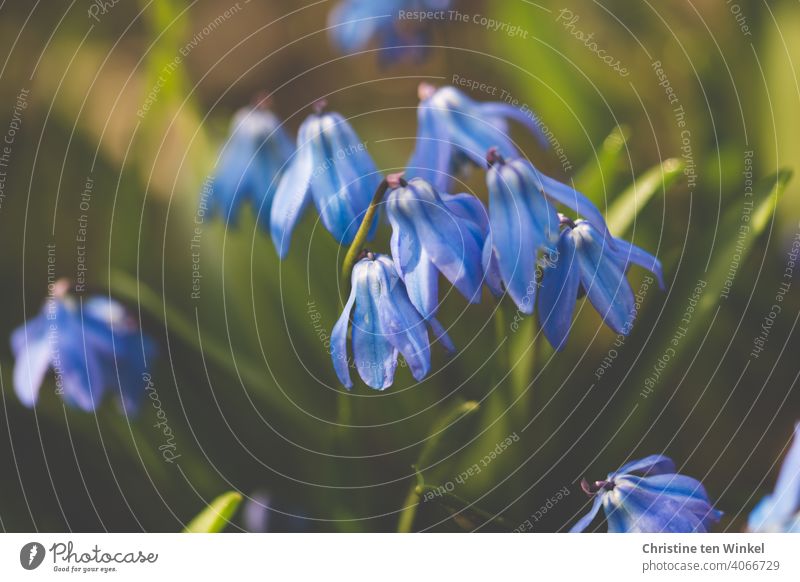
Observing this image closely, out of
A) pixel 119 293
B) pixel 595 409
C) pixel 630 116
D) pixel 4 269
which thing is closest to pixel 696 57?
pixel 630 116

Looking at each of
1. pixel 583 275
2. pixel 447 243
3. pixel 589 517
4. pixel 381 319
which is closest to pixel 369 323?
pixel 381 319

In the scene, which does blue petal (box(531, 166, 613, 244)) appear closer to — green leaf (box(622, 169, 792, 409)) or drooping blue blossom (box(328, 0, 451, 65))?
green leaf (box(622, 169, 792, 409))

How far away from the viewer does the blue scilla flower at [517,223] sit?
2.72ft

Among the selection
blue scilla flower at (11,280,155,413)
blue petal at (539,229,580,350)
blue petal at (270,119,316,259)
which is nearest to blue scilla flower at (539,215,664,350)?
blue petal at (539,229,580,350)

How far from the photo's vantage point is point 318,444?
39.0 inches

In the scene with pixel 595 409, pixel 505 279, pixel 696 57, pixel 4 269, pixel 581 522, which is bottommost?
pixel 581 522

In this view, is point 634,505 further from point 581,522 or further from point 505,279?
point 505,279

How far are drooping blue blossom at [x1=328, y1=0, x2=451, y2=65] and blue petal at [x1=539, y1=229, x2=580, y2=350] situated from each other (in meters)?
0.38

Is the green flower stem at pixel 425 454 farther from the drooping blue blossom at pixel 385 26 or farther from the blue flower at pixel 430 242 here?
the drooping blue blossom at pixel 385 26

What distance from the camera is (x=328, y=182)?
2.88ft

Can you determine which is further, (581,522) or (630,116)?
(630,116)

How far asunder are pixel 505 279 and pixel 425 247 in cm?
9

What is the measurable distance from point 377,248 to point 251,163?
0.60 feet
